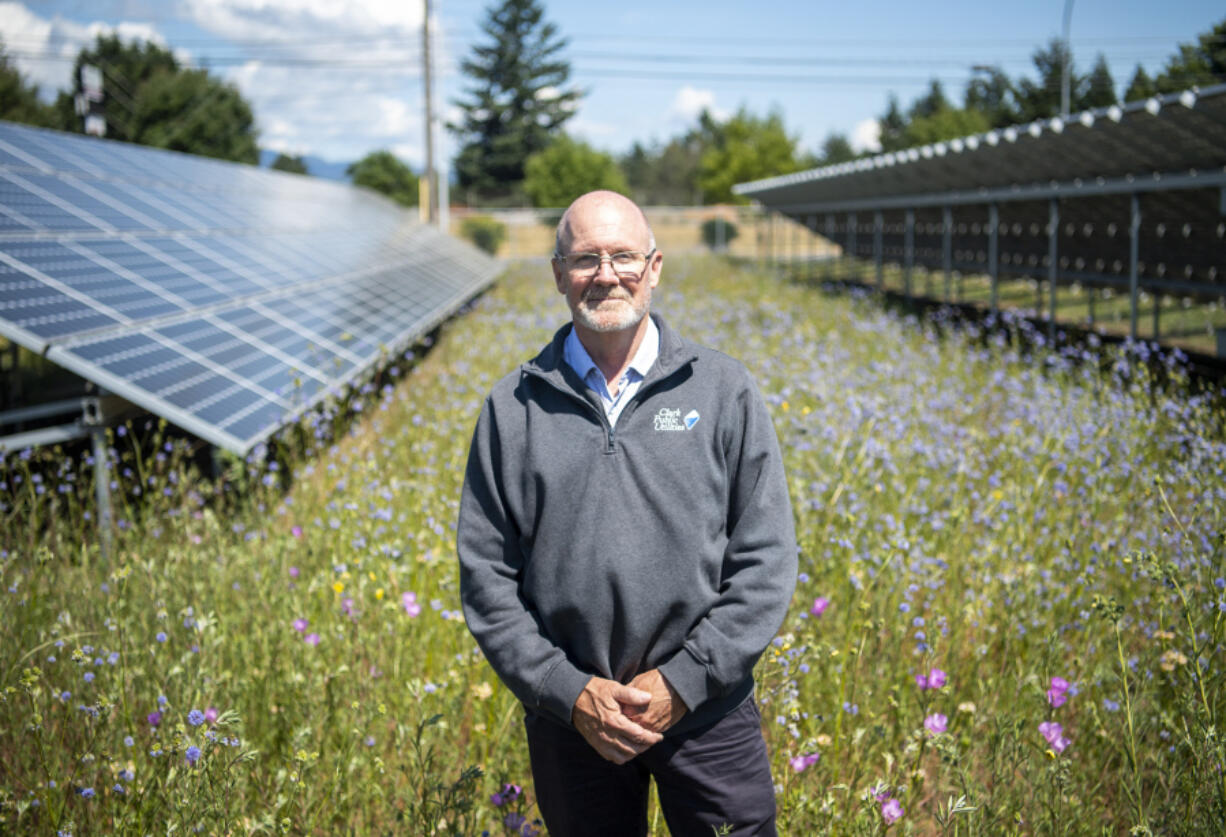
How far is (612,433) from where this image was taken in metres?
2.27

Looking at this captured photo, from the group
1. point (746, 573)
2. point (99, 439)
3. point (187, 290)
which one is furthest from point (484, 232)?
point (746, 573)

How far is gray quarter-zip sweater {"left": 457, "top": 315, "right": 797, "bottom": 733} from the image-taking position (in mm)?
2217

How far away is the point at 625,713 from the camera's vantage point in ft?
7.19

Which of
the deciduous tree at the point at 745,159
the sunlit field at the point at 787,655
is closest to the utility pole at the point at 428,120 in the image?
the sunlit field at the point at 787,655

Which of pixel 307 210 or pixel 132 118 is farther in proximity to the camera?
pixel 132 118

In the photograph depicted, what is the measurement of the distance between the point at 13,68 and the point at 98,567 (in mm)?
60791

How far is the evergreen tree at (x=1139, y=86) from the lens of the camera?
5362 cm

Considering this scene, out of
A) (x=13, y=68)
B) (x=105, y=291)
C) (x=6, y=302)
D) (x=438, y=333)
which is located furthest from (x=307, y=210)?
(x=13, y=68)

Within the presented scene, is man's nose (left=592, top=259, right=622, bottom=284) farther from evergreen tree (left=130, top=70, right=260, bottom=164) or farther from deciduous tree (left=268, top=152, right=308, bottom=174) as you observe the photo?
deciduous tree (left=268, top=152, right=308, bottom=174)

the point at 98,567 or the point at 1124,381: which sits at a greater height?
the point at 1124,381

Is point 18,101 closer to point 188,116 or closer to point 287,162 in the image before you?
point 188,116

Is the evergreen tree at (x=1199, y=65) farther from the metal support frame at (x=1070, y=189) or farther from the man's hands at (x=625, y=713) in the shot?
the man's hands at (x=625, y=713)

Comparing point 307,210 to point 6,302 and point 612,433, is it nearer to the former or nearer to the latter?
point 6,302

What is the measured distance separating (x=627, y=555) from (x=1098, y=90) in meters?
71.1
